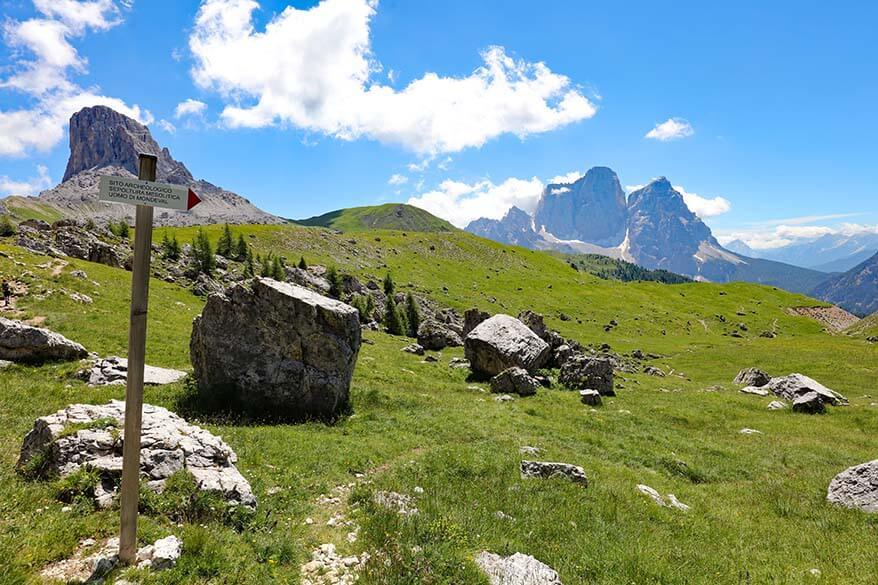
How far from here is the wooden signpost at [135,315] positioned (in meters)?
8.34

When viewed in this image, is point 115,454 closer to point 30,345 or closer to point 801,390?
point 30,345

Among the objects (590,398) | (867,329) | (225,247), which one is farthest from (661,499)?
(867,329)

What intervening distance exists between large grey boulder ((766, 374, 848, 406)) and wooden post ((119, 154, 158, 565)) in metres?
44.4

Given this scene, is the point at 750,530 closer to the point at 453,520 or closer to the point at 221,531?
the point at 453,520

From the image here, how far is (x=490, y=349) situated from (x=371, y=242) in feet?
396

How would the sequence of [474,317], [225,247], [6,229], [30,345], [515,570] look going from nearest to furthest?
[515,570]
[30,345]
[474,317]
[6,229]
[225,247]

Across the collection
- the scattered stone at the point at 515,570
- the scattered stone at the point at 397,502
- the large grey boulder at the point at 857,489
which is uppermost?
the scattered stone at the point at 515,570

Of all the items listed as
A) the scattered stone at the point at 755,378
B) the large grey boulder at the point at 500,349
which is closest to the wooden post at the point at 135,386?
the large grey boulder at the point at 500,349

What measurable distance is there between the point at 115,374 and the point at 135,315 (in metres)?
17.1

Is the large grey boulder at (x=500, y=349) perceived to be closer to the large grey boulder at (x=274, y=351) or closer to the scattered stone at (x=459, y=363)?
the scattered stone at (x=459, y=363)

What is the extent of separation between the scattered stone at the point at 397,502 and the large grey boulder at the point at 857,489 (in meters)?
16.5

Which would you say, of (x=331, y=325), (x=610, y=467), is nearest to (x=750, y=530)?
(x=610, y=467)

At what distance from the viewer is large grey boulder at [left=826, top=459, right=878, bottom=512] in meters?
16.1

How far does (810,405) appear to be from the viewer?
3344 centimetres
